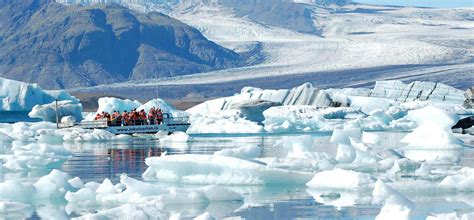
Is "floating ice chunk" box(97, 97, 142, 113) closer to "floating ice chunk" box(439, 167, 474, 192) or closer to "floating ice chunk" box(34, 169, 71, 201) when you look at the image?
"floating ice chunk" box(34, 169, 71, 201)

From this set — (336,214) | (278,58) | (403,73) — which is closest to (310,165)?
(336,214)

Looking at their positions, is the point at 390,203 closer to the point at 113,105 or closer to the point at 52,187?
the point at 52,187

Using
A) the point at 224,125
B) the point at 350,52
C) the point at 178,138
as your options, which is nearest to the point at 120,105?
the point at 224,125

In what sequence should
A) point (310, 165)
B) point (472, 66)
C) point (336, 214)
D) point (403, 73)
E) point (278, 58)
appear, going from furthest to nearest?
point (278, 58)
point (403, 73)
point (472, 66)
point (310, 165)
point (336, 214)

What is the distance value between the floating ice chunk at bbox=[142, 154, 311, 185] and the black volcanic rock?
91.9 m

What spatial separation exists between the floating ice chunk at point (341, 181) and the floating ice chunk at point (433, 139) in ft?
24.6

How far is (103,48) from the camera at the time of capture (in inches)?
4451

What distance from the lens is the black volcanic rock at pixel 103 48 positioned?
106 meters

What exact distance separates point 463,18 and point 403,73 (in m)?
38.2

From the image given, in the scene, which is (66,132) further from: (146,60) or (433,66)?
(146,60)

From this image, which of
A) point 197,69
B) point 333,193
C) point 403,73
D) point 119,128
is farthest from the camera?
point 197,69

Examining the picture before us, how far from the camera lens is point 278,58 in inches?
3620

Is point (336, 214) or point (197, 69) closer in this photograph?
point (336, 214)

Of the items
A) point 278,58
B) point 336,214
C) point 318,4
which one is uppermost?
point 318,4
